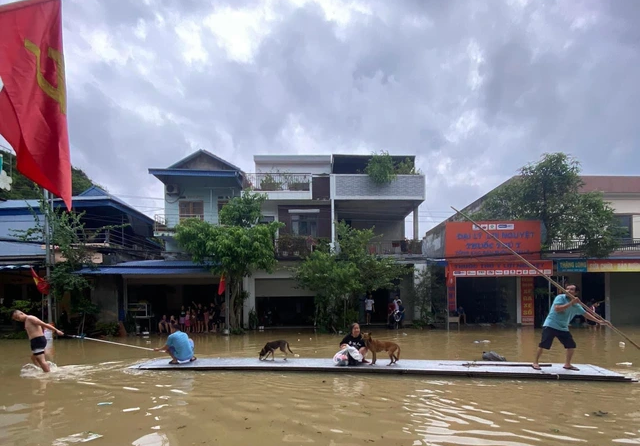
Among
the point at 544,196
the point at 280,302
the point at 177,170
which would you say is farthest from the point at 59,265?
the point at 544,196

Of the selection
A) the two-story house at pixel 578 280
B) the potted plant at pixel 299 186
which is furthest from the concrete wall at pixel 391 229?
the potted plant at pixel 299 186

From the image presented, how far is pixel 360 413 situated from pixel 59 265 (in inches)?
581

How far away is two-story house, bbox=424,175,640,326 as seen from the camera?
17.5 metres

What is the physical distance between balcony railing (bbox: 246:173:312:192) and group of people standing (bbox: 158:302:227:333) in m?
5.96

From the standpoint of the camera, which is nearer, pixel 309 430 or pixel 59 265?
pixel 309 430

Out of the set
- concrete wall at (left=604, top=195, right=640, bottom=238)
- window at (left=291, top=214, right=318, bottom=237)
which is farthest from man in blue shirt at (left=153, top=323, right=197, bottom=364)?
concrete wall at (left=604, top=195, right=640, bottom=238)

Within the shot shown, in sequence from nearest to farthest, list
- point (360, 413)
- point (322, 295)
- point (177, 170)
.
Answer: point (360, 413)
point (322, 295)
point (177, 170)

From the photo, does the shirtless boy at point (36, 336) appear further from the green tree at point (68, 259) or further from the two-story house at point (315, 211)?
the two-story house at point (315, 211)

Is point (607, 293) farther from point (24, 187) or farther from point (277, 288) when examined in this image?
point (24, 187)

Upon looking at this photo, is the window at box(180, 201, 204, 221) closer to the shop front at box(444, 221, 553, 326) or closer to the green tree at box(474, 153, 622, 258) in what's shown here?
the shop front at box(444, 221, 553, 326)

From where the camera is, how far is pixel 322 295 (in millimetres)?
17000

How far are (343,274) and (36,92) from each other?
13.0 metres

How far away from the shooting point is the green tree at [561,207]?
16672mm

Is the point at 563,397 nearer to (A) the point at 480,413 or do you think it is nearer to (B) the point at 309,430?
(A) the point at 480,413
